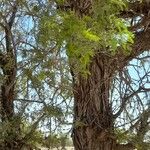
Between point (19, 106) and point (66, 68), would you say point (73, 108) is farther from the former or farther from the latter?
point (66, 68)

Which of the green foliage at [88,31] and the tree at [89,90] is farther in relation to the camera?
the tree at [89,90]

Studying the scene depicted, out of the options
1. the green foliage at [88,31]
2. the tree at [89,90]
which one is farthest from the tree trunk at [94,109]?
the green foliage at [88,31]

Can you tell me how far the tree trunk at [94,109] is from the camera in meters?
4.88

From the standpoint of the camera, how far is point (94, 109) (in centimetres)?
492

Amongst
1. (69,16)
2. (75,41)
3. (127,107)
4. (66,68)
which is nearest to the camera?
(75,41)

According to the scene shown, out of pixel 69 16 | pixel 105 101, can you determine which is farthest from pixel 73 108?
pixel 69 16

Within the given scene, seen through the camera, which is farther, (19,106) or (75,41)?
(19,106)

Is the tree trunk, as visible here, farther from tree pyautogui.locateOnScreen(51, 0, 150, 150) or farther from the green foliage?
the green foliage

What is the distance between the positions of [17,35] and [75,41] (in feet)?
8.19

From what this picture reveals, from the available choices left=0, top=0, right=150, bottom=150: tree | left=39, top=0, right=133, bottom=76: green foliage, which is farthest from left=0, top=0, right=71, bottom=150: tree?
left=39, top=0, right=133, bottom=76: green foliage

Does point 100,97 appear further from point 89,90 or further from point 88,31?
point 88,31

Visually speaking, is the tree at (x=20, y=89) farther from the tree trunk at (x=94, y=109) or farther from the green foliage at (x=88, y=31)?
the green foliage at (x=88, y=31)

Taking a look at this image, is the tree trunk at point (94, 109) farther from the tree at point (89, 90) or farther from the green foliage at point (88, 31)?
the green foliage at point (88, 31)

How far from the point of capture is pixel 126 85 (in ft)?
17.1
